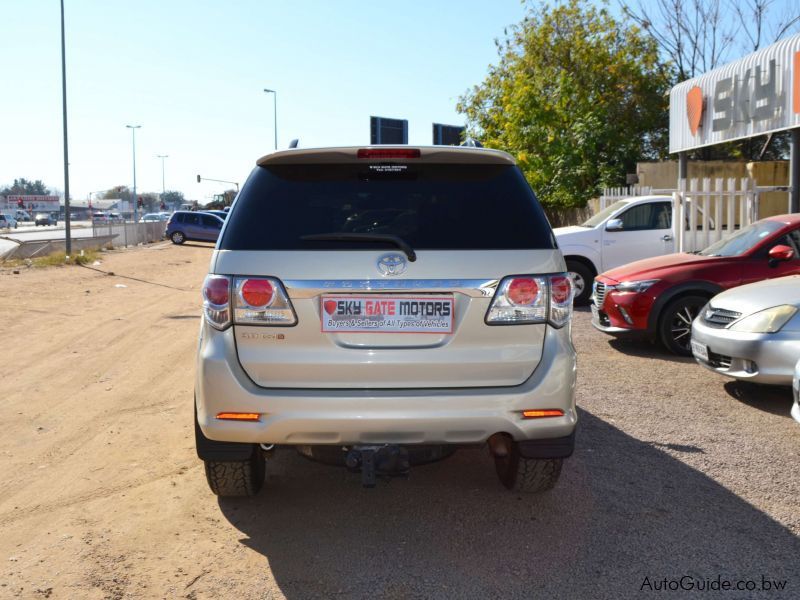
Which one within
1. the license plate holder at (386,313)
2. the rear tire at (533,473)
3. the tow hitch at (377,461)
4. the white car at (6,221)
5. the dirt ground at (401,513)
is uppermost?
the white car at (6,221)

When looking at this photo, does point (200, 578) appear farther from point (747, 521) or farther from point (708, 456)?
point (708, 456)

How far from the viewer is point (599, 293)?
33.0 ft

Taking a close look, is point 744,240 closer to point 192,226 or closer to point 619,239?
point 619,239

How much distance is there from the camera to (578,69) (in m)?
29.0

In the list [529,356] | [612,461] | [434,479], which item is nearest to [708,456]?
[612,461]

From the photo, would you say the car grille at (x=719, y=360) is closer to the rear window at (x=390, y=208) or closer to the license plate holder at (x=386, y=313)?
the rear window at (x=390, y=208)

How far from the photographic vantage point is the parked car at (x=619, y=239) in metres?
14.1

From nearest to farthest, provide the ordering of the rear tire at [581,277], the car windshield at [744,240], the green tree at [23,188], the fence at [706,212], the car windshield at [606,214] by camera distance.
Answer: the car windshield at [744,240]
the fence at [706,212]
the rear tire at [581,277]
the car windshield at [606,214]
the green tree at [23,188]

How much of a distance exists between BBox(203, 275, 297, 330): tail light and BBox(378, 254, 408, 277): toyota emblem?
44cm

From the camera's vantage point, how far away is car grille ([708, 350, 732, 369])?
7055 mm

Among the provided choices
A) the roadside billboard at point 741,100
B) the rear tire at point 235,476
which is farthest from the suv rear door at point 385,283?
the roadside billboard at point 741,100

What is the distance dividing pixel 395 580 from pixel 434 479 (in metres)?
1.49

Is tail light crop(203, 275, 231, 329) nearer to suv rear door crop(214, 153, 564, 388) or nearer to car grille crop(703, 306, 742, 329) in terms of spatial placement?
suv rear door crop(214, 153, 564, 388)

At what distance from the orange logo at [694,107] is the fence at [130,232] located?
28224mm
